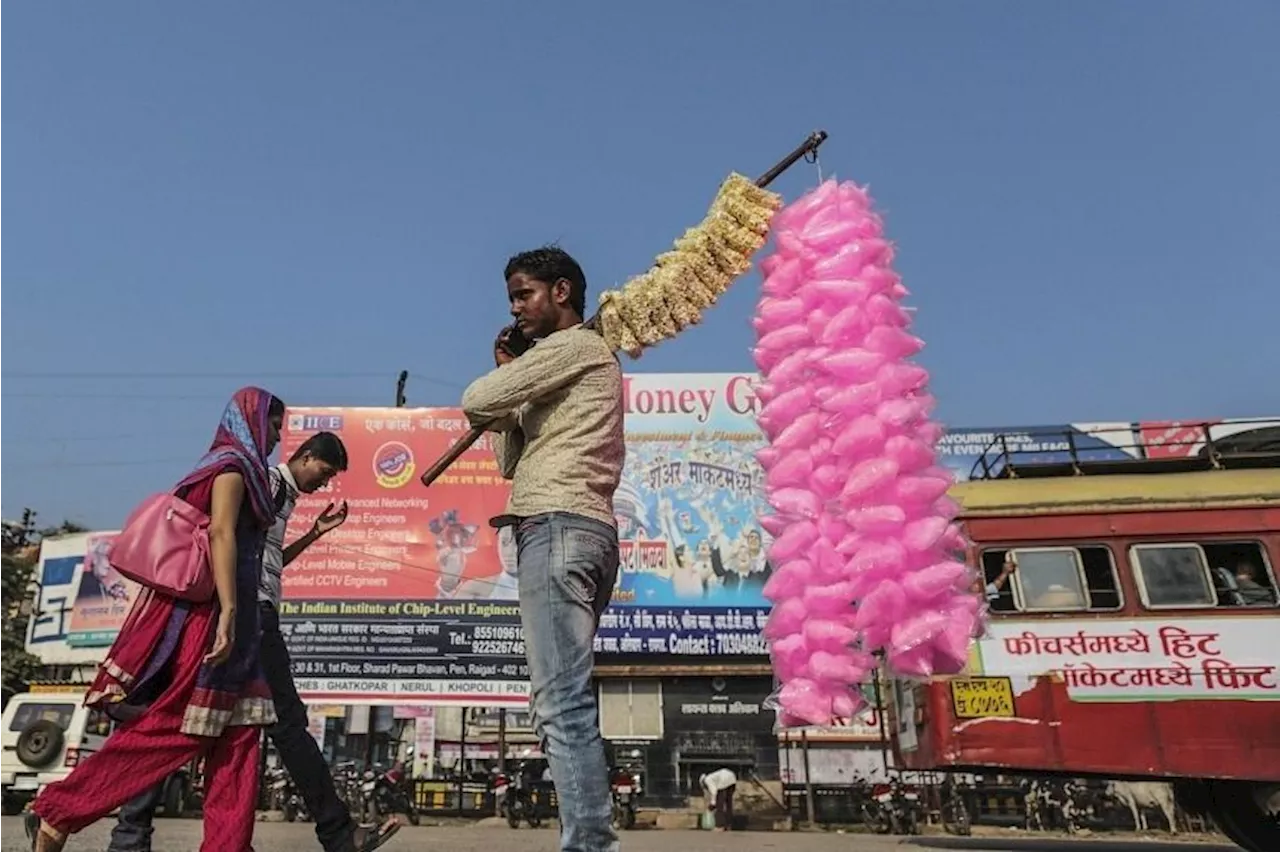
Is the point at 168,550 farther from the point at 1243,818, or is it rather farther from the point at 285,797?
the point at 285,797

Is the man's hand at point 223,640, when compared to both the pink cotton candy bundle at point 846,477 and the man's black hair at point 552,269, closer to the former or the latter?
the man's black hair at point 552,269

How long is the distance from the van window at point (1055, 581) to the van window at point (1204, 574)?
199 millimetres

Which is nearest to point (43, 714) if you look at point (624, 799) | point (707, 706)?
point (624, 799)

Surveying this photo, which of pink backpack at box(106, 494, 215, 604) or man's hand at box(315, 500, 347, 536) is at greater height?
man's hand at box(315, 500, 347, 536)

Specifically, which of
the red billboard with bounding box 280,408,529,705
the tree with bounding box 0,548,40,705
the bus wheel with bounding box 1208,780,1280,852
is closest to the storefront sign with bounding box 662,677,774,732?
the red billboard with bounding box 280,408,529,705

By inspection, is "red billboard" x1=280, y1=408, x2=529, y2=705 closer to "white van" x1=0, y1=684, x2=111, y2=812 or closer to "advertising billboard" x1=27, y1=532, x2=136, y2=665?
"white van" x1=0, y1=684, x2=111, y2=812

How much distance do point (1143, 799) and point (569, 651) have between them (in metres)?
14.0

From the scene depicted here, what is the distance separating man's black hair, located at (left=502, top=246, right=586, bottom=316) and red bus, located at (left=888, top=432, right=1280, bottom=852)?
15.2 feet

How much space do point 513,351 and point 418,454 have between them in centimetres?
1418

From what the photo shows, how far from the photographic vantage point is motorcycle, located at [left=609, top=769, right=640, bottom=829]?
12.8 meters

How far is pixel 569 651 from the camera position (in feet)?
6.91

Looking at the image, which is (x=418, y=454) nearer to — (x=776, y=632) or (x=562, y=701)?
(x=776, y=632)

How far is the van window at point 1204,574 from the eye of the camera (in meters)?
5.93

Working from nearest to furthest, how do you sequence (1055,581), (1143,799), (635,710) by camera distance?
(1055,581) → (1143,799) → (635,710)
